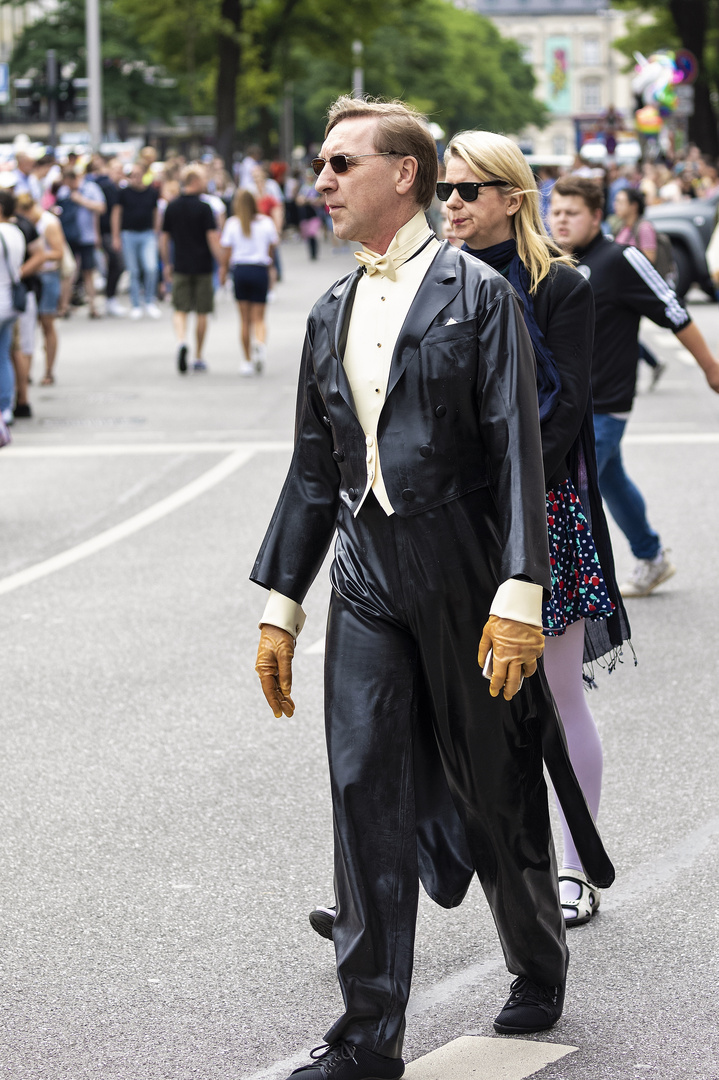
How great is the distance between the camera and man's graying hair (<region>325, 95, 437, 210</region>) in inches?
129

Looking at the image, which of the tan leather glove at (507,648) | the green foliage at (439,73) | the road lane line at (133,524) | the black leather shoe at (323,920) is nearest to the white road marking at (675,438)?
the road lane line at (133,524)

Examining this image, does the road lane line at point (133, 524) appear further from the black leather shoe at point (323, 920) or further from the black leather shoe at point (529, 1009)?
the black leather shoe at point (529, 1009)

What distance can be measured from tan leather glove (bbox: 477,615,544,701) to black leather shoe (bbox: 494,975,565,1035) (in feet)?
2.41

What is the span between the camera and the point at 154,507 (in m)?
10.1

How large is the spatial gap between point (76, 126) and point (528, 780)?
283 ft

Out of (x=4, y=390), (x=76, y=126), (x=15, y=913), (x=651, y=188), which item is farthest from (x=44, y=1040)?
(x=76, y=126)

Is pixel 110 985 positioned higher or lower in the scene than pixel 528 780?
lower

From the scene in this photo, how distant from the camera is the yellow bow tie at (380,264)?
3.32m

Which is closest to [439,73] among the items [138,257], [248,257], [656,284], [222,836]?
[138,257]

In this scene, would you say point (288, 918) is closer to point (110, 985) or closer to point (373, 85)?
point (110, 985)

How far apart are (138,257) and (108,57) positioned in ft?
155

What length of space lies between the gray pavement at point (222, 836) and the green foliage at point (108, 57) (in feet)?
199

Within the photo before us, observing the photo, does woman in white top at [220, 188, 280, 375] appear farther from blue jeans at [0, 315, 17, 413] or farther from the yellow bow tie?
the yellow bow tie

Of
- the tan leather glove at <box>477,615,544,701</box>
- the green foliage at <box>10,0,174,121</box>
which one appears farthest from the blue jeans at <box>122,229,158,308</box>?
the green foliage at <box>10,0,174,121</box>
